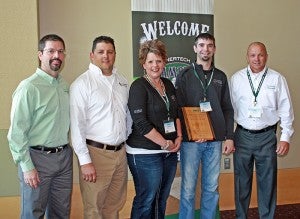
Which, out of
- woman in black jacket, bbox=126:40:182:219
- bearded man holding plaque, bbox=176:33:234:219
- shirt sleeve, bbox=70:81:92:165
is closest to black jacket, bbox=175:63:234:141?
bearded man holding plaque, bbox=176:33:234:219

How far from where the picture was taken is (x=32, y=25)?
10.2 ft

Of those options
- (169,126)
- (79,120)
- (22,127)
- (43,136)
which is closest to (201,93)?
(169,126)

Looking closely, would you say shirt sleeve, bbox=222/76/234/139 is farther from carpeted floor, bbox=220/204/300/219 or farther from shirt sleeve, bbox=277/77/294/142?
carpeted floor, bbox=220/204/300/219

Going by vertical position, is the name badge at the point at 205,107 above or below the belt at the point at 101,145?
above

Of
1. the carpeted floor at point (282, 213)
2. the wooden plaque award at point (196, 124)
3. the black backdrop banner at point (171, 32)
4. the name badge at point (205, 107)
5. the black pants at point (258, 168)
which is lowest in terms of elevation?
the carpeted floor at point (282, 213)

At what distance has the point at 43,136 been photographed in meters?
2.35

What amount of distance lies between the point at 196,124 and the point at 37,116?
122cm

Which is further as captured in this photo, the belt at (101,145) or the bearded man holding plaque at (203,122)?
the bearded man holding plaque at (203,122)

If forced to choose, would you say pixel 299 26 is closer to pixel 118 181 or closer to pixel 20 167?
pixel 118 181

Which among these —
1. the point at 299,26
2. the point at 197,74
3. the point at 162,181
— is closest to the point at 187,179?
the point at 162,181

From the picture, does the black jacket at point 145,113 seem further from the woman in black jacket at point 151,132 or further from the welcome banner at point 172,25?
the welcome banner at point 172,25

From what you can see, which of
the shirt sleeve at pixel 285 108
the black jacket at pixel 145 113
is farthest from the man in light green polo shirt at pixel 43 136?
the shirt sleeve at pixel 285 108

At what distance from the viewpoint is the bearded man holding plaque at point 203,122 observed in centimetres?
294

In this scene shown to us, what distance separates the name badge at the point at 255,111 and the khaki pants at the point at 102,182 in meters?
1.24
